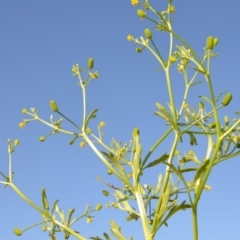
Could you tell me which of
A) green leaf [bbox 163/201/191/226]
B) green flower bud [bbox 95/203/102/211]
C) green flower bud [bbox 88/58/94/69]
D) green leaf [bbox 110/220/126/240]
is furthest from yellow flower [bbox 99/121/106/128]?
green leaf [bbox 163/201/191/226]

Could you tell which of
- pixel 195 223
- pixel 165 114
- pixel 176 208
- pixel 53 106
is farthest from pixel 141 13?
pixel 195 223

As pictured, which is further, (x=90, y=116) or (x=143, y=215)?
(x=90, y=116)

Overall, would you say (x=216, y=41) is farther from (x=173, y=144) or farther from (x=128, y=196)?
(x=128, y=196)

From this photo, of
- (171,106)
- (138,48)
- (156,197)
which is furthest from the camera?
(138,48)

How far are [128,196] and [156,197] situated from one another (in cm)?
17

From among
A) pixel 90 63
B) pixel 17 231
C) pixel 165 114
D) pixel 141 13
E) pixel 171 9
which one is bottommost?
pixel 17 231

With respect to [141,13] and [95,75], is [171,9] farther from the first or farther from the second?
[95,75]

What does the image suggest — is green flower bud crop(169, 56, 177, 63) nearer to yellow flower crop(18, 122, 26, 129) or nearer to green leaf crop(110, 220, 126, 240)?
green leaf crop(110, 220, 126, 240)

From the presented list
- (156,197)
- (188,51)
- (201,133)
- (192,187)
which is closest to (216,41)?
(188,51)

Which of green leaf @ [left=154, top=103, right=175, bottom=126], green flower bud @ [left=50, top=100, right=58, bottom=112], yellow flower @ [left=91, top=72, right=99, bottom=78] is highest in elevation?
yellow flower @ [left=91, top=72, right=99, bottom=78]

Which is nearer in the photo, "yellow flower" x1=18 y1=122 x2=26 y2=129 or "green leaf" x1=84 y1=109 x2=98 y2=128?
"green leaf" x1=84 y1=109 x2=98 y2=128

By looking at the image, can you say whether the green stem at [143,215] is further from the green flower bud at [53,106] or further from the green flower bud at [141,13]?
the green flower bud at [141,13]

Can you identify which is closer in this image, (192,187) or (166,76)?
(192,187)

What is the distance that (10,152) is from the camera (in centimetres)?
309
